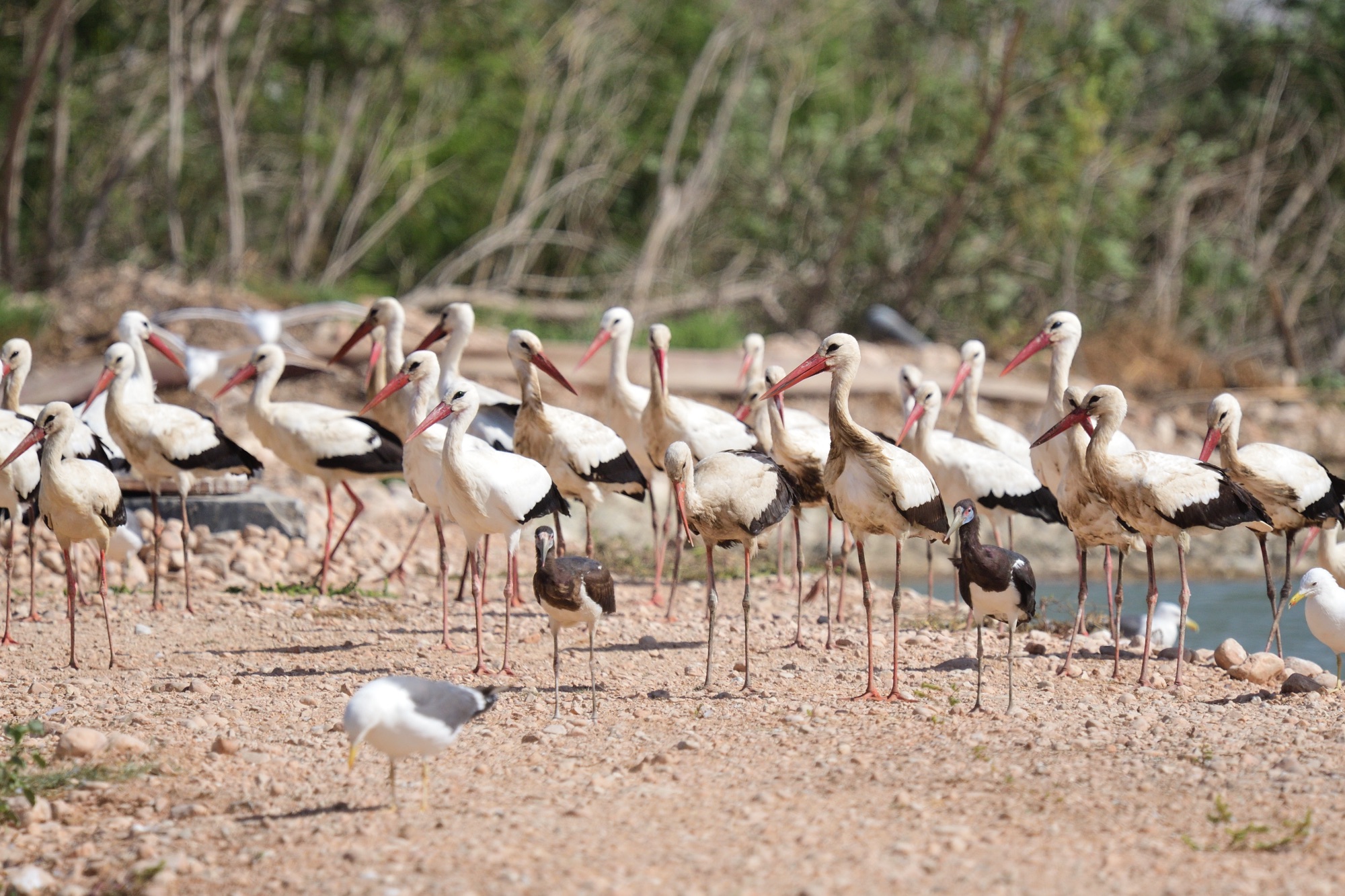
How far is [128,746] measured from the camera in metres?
5.68

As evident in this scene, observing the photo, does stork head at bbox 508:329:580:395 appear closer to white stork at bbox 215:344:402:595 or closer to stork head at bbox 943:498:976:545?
white stork at bbox 215:344:402:595

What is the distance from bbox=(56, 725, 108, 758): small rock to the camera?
18.5 ft

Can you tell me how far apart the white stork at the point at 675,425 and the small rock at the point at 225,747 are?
153 inches

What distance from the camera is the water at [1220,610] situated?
10.5 metres

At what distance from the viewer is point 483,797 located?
5188 mm

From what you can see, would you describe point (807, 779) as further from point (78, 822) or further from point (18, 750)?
point (18, 750)

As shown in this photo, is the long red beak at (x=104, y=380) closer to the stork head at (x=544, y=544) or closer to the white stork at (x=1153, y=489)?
the stork head at (x=544, y=544)

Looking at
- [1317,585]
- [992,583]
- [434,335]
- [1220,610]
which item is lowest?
[1220,610]

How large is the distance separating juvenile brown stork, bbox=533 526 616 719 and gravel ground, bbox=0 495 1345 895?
42 centimetres

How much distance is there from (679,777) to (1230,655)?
376cm

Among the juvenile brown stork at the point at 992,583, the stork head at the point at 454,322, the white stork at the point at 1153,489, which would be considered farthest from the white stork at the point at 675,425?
the juvenile brown stork at the point at 992,583

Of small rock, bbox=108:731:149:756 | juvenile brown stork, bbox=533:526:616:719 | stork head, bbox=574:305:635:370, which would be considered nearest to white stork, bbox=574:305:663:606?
stork head, bbox=574:305:635:370

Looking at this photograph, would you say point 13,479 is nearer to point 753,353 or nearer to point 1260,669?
point 753,353

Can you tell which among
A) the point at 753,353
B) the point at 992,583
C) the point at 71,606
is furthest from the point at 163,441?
the point at 992,583
